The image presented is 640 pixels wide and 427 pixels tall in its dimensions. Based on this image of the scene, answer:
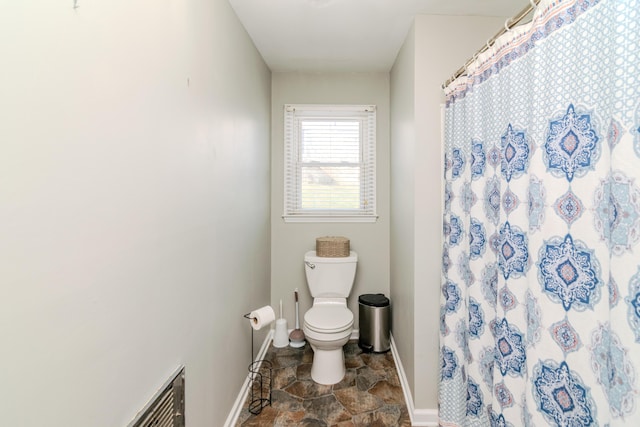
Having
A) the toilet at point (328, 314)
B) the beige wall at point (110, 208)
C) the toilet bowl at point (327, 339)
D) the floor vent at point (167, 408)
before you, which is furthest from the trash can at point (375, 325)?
the floor vent at point (167, 408)

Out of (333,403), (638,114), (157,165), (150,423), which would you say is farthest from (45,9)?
(333,403)

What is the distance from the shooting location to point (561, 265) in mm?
845

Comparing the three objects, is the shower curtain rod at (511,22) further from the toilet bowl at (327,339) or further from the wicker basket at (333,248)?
the toilet bowl at (327,339)

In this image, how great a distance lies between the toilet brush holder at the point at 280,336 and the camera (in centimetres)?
255

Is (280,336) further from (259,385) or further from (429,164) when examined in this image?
(429,164)


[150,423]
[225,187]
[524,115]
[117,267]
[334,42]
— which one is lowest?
[150,423]

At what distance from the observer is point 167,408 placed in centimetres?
108

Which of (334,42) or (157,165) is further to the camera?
(334,42)

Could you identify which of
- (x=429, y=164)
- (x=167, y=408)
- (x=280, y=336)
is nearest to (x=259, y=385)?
(x=280, y=336)

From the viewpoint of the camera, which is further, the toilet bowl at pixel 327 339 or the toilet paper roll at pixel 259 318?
the toilet bowl at pixel 327 339

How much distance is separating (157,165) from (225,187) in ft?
1.96

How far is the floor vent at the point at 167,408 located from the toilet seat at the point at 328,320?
1.01m

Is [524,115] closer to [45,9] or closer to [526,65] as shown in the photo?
[526,65]

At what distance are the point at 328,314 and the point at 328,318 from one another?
65 mm
